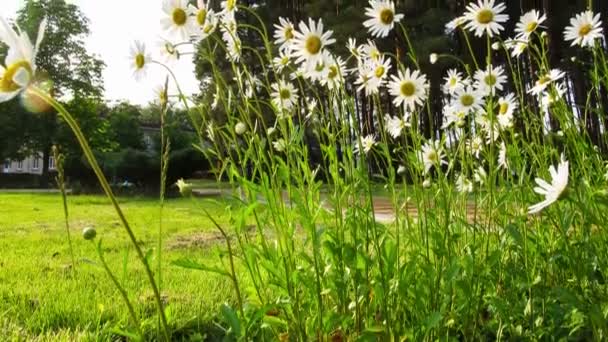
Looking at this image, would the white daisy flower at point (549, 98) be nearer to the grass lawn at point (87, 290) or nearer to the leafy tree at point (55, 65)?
the grass lawn at point (87, 290)

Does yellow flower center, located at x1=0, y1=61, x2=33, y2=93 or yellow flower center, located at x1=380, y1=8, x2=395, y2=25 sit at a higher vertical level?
yellow flower center, located at x1=380, y1=8, x2=395, y2=25

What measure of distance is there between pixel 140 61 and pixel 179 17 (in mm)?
108

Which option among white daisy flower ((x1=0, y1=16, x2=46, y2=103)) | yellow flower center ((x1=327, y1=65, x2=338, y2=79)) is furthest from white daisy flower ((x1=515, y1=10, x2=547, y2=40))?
white daisy flower ((x1=0, y1=16, x2=46, y2=103))

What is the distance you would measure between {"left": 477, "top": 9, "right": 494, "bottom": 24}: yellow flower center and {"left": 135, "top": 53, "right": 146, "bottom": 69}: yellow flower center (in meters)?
0.67

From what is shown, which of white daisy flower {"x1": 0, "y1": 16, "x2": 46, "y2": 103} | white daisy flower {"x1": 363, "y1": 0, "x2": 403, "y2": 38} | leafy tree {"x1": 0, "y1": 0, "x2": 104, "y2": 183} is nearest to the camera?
white daisy flower {"x1": 0, "y1": 16, "x2": 46, "y2": 103}

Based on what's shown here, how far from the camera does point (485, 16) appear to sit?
1119 mm

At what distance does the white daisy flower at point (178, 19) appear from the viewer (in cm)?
92

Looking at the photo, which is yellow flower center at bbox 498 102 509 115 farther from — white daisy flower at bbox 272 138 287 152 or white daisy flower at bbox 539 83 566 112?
white daisy flower at bbox 272 138 287 152

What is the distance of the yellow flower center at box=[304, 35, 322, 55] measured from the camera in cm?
100

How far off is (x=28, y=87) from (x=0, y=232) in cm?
384

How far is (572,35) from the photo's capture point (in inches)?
56.9

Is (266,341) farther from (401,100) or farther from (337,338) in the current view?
(401,100)

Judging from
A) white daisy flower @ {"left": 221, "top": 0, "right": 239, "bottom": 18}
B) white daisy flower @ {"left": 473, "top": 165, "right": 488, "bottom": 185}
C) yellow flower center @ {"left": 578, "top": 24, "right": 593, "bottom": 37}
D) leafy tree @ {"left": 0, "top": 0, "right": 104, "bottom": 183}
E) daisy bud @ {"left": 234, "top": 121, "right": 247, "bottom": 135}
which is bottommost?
white daisy flower @ {"left": 473, "top": 165, "right": 488, "bottom": 185}

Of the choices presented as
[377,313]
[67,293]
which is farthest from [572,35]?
[67,293]
